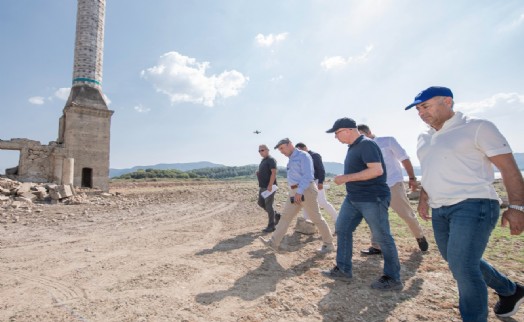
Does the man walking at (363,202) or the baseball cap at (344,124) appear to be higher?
the baseball cap at (344,124)

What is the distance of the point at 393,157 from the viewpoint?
16.1ft

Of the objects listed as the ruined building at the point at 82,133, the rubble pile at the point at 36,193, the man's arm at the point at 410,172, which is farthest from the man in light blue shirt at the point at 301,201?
the ruined building at the point at 82,133

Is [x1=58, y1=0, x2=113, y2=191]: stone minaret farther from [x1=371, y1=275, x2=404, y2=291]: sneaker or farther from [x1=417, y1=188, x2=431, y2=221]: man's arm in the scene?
[x1=417, y1=188, x2=431, y2=221]: man's arm

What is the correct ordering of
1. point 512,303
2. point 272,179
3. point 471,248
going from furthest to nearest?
point 272,179 < point 512,303 < point 471,248

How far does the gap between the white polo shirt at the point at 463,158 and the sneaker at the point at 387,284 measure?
4.35 feet

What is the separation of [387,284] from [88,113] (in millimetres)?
20664

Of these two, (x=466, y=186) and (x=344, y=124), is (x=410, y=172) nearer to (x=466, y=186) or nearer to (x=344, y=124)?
(x=344, y=124)

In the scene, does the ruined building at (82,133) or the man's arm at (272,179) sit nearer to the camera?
the man's arm at (272,179)

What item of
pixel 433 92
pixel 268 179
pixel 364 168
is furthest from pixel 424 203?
pixel 268 179

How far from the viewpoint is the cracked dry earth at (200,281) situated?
108 inches

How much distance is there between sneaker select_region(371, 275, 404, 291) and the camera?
3246 millimetres

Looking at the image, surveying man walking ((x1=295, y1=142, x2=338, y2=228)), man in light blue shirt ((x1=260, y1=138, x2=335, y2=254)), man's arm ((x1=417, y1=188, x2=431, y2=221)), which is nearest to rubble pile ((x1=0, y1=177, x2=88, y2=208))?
man walking ((x1=295, y1=142, x2=338, y2=228))

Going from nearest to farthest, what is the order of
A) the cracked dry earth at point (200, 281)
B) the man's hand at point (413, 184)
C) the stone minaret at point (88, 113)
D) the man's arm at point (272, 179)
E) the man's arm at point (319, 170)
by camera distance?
the cracked dry earth at point (200, 281), the man's hand at point (413, 184), the man's arm at point (319, 170), the man's arm at point (272, 179), the stone minaret at point (88, 113)

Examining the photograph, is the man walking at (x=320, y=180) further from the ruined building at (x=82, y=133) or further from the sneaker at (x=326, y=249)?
the ruined building at (x=82, y=133)
